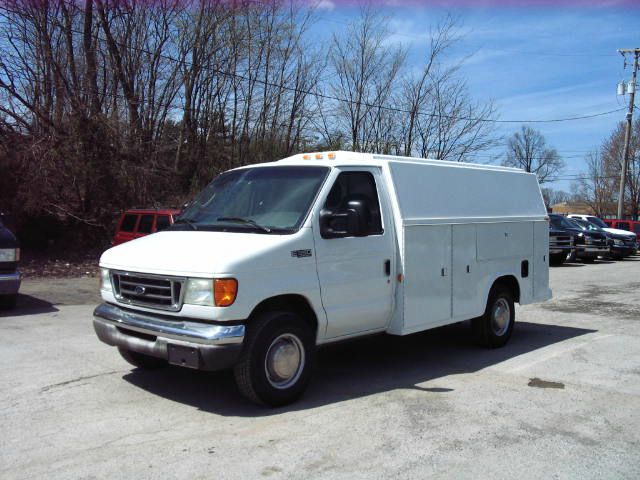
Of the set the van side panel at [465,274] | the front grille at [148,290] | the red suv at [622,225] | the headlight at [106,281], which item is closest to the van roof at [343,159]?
the van side panel at [465,274]

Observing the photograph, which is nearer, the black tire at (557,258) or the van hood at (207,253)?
the van hood at (207,253)

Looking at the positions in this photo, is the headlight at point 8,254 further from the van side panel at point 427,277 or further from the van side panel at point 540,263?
the van side panel at point 540,263

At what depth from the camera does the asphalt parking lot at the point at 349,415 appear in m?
4.16

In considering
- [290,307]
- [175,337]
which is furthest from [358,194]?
[175,337]

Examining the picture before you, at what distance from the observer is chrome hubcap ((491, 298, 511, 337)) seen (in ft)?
25.9

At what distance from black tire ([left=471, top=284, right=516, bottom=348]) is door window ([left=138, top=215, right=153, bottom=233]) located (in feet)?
29.2

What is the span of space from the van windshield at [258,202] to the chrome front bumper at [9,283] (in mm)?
4993

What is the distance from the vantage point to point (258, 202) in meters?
5.85

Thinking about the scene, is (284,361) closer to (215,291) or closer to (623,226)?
(215,291)

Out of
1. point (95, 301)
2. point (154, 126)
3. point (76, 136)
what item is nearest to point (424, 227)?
point (95, 301)

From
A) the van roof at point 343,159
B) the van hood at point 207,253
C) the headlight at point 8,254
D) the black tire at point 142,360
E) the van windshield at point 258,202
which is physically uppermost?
the van roof at point 343,159

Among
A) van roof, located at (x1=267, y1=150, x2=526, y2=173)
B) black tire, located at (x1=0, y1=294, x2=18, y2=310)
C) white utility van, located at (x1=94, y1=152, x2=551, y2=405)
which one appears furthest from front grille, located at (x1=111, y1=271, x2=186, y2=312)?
black tire, located at (x1=0, y1=294, x2=18, y2=310)

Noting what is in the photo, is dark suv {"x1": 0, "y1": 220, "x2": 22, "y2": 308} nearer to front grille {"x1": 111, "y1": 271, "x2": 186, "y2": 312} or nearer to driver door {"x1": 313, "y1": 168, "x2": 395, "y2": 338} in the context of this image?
front grille {"x1": 111, "y1": 271, "x2": 186, "y2": 312}

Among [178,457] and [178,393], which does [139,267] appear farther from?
[178,457]
